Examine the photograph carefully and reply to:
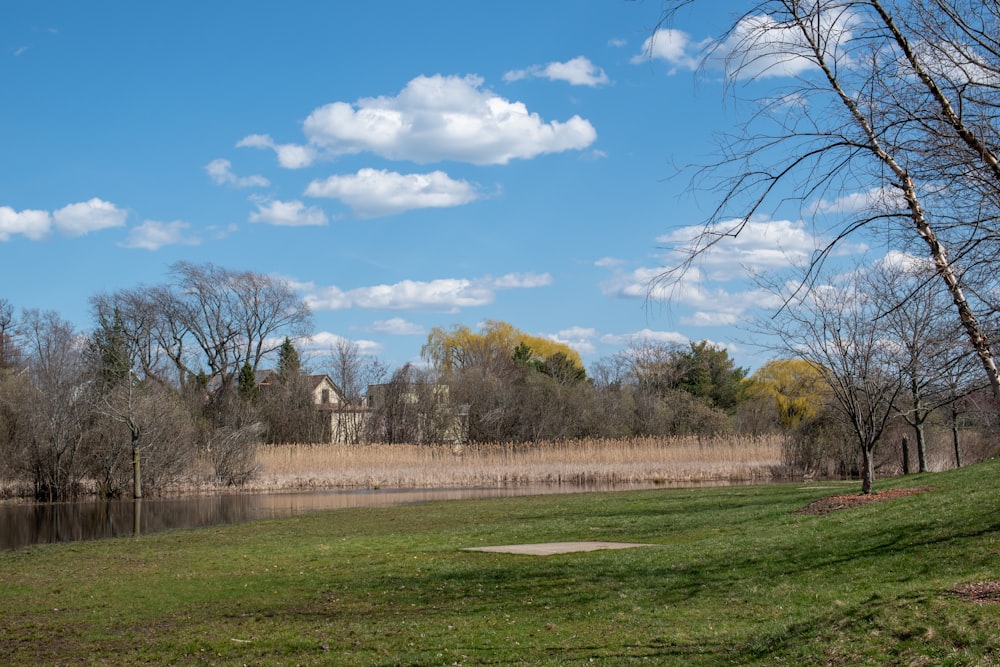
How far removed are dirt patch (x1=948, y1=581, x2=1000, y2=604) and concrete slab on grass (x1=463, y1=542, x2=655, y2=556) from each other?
24.0 ft

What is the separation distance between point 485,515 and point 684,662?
56.2 feet

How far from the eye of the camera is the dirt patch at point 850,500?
1722 centimetres

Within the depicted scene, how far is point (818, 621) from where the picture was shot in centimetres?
777

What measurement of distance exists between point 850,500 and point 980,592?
1092 centimetres

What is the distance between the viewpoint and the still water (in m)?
24.0

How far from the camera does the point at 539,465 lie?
40906 millimetres

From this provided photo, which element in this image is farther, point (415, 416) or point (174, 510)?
point (415, 416)

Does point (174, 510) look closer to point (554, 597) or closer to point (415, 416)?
point (554, 597)

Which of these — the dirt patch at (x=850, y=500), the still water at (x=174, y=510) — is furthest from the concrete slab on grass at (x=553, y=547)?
the still water at (x=174, y=510)

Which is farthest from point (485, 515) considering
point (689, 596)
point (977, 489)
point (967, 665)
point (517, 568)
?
point (967, 665)

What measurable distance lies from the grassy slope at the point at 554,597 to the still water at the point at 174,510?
6278 millimetres

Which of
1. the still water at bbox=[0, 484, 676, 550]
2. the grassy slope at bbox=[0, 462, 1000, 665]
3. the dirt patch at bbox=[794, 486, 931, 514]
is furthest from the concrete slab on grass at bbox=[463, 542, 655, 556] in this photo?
the still water at bbox=[0, 484, 676, 550]

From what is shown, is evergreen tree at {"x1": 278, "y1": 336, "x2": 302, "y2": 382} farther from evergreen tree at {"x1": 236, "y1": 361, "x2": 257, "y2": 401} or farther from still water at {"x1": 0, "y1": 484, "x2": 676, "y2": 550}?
still water at {"x1": 0, "y1": 484, "x2": 676, "y2": 550}

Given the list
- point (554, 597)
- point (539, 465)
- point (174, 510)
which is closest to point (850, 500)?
point (554, 597)
